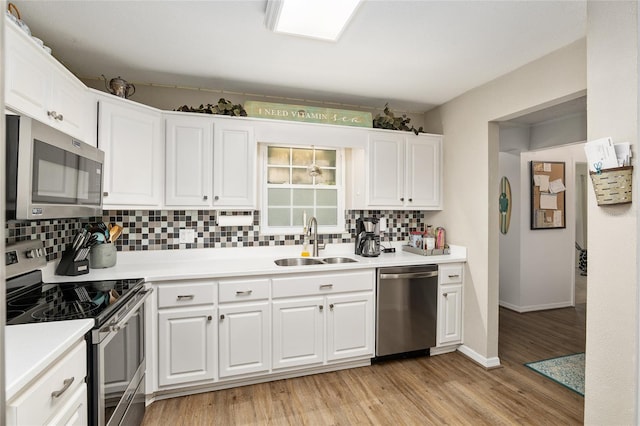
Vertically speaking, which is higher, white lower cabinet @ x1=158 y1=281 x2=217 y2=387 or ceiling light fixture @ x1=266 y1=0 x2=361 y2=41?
ceiling light fixture @ x1=266 y1=0 x2=361 y2=41

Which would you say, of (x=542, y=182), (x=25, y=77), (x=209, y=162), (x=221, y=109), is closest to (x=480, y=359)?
(x=542, y=182)

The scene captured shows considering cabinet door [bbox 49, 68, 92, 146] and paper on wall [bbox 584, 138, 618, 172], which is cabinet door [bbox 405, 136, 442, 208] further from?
cabinet door [bbox 49, 68, 92, 146]

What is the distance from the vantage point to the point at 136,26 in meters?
1.96

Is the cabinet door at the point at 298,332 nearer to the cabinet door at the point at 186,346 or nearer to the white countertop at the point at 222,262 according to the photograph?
the white countertop at the point at 222,262

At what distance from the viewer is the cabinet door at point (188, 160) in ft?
8.48

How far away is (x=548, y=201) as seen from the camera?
4.39 meters

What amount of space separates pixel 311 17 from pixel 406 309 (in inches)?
91.9

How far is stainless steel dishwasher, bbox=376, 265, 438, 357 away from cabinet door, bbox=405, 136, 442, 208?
0.75 meters

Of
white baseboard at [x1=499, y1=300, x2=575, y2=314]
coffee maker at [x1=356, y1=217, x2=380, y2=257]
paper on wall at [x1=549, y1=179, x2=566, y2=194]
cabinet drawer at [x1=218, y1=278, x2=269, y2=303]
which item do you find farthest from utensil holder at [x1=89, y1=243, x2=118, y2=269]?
paper on wall at [x1=549, y1=179, x2=566, y2=194]

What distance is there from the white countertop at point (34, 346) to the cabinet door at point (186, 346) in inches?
38.1

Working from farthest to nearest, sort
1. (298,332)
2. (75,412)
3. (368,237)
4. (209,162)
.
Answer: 1. (368,237)
2. (209,162)
3. (298,332)
4. (75,412)

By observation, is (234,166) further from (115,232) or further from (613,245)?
(613,245)

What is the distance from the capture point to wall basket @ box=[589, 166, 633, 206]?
1.41m

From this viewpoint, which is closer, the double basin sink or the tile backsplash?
the tile backsplash
